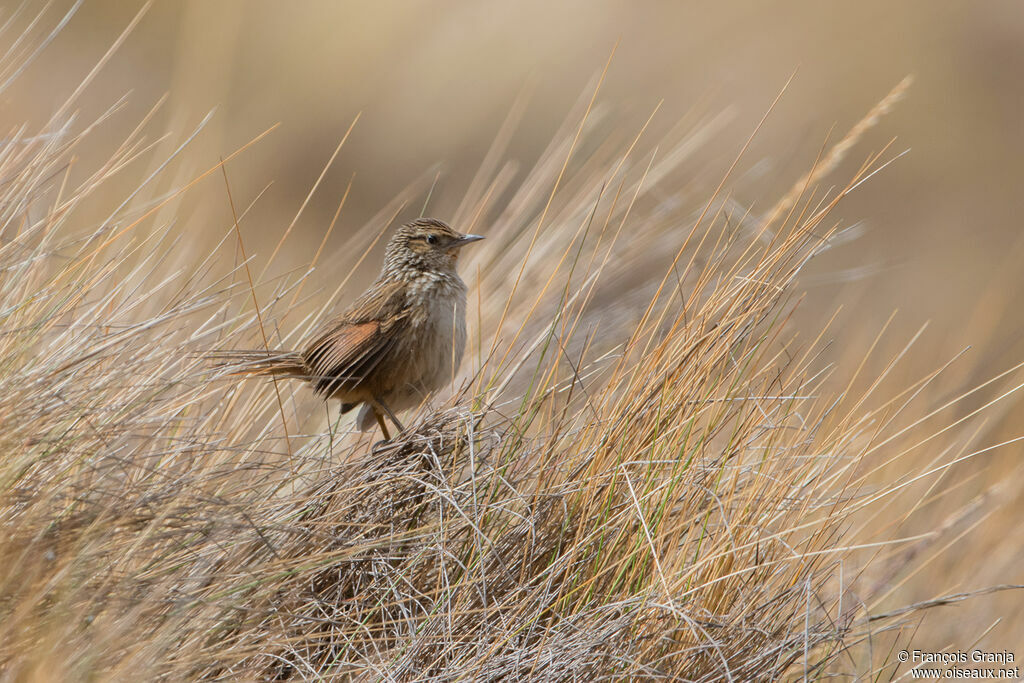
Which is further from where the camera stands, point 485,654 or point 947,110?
point 947,110

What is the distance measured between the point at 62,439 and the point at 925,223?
35.0 feet

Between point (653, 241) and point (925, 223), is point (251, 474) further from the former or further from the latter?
point (925, 223)

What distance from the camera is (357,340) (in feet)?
13.0

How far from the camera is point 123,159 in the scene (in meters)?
3.40

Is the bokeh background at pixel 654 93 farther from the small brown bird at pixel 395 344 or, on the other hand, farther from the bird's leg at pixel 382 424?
the bird's leg at pixel 382 424

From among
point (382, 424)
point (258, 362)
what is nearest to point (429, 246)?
point (382, 424)

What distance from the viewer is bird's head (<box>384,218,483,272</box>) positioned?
4344mm

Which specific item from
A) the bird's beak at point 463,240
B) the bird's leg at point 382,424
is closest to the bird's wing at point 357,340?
the bird's leg at point 382,424

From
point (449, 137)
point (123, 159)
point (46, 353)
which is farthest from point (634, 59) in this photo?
point (46, 353)

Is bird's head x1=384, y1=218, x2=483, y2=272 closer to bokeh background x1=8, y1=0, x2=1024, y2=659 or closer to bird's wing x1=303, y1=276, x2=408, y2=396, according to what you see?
bird's wing x1=303, y1=276, x2=408, y2=396

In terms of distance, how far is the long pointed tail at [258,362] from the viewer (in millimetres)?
3182

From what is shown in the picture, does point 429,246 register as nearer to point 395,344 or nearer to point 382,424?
point 395,344

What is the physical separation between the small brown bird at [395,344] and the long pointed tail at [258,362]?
3 cm

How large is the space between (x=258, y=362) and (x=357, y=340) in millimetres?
632
